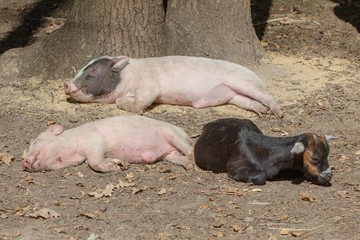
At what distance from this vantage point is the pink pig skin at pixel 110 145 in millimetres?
7520

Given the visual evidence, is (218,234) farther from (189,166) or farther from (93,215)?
(189,166)

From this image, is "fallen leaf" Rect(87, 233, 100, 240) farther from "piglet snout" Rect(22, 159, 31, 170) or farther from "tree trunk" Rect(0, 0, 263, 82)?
"tree trunk" Rect(0, 0, 263, 82)

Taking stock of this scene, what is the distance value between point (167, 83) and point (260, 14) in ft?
13.3

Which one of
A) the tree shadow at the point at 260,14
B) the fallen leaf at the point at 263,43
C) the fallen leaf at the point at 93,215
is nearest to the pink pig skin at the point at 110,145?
the fallen leaf at the point at 93,215

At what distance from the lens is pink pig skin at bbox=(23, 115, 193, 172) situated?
7520 millimetres

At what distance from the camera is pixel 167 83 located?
905 cm

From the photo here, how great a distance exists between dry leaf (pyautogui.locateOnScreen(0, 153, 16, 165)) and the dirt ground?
11mm

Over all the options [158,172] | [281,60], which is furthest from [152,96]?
[281,60]

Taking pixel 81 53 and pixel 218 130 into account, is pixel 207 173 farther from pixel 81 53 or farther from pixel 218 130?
pixel 81 53

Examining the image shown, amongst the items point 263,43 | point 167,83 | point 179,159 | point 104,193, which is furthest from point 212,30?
point 104,193

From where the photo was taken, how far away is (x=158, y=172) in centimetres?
748

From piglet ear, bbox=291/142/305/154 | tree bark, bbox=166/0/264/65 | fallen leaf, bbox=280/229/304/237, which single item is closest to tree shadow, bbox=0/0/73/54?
tree bark, bbox=166/0/264/65

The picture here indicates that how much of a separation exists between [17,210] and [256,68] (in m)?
4.04

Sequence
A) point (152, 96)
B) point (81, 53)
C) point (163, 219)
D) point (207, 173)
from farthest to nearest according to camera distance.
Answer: point (81, 53), point (152, 96), point (207, 173), point (163, 219)
